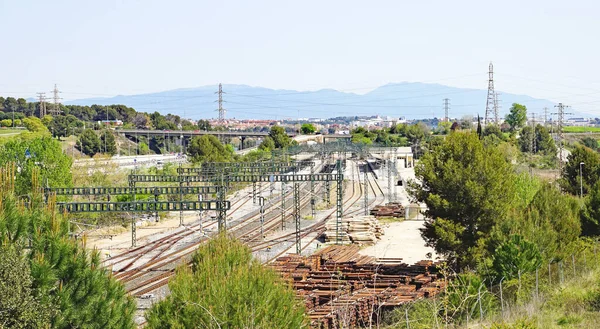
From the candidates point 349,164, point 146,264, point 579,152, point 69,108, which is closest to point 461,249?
point 146,264

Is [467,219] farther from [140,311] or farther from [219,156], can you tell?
[219,156]

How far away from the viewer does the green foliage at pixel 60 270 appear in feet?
53.0

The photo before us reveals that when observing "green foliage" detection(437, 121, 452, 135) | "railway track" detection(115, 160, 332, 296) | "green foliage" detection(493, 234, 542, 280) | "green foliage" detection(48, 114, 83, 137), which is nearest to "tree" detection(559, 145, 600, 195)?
"railway track" detection(115, 160, 332, 296)

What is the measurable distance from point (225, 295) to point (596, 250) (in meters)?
21.5

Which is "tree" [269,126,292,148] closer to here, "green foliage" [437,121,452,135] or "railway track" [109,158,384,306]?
"green foliage" [437,121,452,135]

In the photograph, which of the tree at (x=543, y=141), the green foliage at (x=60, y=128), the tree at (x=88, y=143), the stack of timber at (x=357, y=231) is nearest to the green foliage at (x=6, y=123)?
the green foliage at (x=60, y=128)

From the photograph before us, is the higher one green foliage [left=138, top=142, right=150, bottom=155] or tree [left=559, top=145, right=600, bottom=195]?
tree [left=559, top=145, right=600, bottom=195]

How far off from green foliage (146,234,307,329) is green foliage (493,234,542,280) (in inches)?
361

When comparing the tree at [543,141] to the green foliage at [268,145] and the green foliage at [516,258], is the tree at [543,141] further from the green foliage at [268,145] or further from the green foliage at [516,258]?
the green foliage at [516,258]

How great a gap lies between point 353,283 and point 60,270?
1521 cm

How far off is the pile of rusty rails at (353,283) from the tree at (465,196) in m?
1.60

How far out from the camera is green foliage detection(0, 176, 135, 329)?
16.1m

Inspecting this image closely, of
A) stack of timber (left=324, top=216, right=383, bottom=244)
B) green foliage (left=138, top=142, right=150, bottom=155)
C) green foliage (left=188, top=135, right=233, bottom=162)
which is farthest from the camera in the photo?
green foliage (left=138, top=142, right=150, bottom=155)

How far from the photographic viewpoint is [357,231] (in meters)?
46.2
